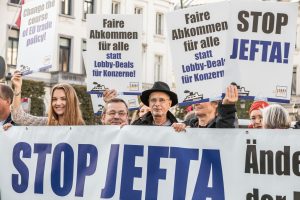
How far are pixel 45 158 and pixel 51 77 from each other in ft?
88.8

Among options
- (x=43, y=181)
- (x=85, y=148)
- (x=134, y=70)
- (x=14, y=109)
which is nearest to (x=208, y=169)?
(x=85, y=148)

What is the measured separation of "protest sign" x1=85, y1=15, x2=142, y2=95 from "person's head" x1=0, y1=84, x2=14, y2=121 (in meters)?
1.51

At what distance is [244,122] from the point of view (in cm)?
1084

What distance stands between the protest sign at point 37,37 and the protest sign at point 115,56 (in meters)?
0.71

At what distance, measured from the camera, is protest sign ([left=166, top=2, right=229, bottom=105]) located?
14.7 ft

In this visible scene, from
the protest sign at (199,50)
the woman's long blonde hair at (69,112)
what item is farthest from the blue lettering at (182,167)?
the woman's long blonde hair at (69,112)

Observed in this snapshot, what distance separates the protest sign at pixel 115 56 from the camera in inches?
267

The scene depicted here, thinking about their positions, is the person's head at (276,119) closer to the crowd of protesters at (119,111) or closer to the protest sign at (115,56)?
the crowd of protesters at (119,111)

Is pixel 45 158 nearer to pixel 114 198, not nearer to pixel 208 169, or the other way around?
pixel 114 198

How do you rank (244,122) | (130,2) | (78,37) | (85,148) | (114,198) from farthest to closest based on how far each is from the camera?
(130,2) → (78,37) → (244,122) → (85,148) → (114,198)

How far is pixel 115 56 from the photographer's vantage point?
676 centimetres

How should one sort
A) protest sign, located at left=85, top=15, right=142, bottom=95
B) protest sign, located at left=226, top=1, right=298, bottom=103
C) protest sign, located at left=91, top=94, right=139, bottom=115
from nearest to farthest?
protest sign, located at left=226, top=1, right=298, bottom=103, protest sign, located at left=85, top=15, right=142, bottom=95, protest sign, located at left=91, top=94, right=139, bottom=115

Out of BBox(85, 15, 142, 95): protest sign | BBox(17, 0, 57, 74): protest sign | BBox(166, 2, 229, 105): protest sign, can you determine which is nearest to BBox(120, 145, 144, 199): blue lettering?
BBox(166, 2, 229, 105): protest sign

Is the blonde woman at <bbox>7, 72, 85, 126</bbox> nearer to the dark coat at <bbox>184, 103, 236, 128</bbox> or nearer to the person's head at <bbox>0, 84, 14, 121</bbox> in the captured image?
the person's head at <bbox>0, 84, 14, 121</bbox>
